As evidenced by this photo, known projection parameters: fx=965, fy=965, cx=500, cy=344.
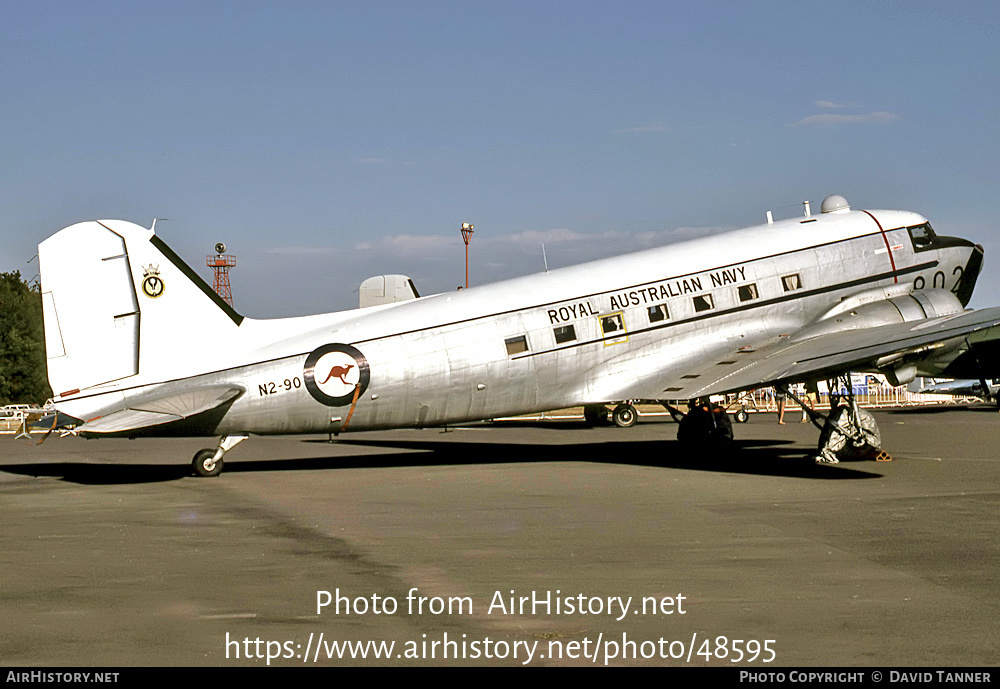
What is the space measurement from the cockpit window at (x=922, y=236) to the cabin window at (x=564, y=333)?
882cm

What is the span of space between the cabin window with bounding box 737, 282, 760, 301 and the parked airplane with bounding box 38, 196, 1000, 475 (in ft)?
0.10

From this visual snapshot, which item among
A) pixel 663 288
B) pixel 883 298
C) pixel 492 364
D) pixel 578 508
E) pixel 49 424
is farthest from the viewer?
pixel 883 298

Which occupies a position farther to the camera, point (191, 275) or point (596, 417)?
point (596, 417)

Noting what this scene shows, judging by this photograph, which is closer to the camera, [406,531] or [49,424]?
[406,531]

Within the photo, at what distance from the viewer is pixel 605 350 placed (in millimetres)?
20297

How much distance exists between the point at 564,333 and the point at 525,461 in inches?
164

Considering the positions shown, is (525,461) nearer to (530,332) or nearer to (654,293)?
(530,332)

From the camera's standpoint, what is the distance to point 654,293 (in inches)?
813

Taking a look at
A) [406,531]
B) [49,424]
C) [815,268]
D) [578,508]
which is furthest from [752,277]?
[49,424]

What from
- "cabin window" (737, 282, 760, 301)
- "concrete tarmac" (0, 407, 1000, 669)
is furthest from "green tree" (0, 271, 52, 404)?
"cabin window" (737, 282, 760, 301)

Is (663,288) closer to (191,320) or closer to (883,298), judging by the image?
(883,298)

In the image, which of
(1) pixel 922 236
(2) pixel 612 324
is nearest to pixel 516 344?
(2) pixel 612 324
